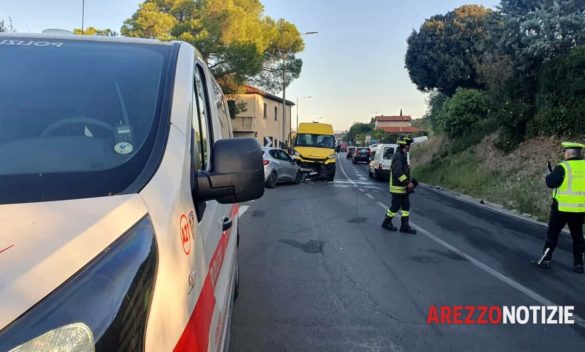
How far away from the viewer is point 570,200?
20.9 ft

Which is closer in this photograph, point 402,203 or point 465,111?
point 402,203

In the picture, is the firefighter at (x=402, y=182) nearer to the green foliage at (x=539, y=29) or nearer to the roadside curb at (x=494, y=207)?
the roadside curb at (x=494, y=207)

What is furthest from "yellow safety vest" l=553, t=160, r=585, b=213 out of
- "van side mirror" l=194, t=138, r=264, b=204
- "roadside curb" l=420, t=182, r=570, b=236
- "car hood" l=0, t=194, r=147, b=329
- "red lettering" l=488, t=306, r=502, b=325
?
"car hood" l=0, t=194, r=147, b=329

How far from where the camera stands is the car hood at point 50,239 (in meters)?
1.09

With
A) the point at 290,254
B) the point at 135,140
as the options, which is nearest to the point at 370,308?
the point at 290,254

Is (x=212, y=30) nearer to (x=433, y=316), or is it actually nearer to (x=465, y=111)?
(x=465, y=111)

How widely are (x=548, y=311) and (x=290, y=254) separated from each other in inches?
137

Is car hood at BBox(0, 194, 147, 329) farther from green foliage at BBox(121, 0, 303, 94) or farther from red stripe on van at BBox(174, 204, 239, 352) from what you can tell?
green foliage at BBox(121, 0, 303, 94)

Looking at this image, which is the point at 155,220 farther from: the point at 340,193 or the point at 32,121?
the point at 340,193

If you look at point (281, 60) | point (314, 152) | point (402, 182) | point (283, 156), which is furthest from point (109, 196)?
point (281, 60)

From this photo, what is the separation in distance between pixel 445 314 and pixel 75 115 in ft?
12.8

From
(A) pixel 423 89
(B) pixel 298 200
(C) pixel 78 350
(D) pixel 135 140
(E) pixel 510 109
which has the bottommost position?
(B) pixel 298 200

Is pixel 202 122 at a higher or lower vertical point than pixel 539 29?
lower

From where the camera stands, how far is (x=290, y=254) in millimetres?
7152
